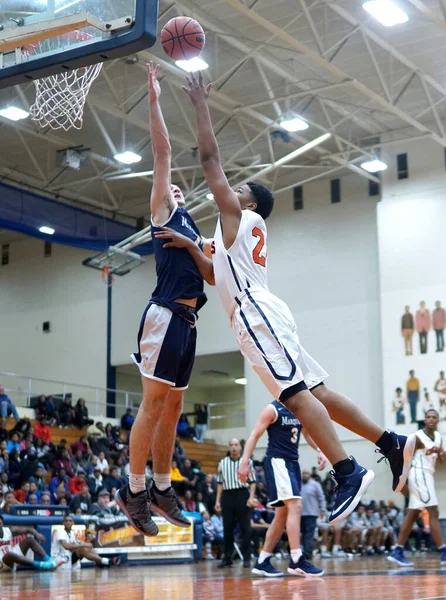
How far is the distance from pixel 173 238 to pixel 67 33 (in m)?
1.95

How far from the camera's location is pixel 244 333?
543cm

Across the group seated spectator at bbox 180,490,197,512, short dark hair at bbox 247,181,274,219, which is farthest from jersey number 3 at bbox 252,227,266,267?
seated spectator at bbox 180,490,197,512

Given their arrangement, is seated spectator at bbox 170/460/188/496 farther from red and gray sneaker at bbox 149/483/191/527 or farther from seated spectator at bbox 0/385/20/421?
red and gray sneaker at bbox 149/483/191/527

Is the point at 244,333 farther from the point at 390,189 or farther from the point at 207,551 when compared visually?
the point at 390,189

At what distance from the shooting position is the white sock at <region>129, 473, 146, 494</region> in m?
5.76

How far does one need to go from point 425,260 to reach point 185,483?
9743 millimetres

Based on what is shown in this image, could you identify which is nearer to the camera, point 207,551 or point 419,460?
point 419,460

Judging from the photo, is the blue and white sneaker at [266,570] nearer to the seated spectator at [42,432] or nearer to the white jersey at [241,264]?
the white jersey at [241,264]

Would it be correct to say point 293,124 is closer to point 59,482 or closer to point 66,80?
point 59,482

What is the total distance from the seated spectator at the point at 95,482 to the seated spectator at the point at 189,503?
1.87m

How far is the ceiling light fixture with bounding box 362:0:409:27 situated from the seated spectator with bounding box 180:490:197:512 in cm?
1085

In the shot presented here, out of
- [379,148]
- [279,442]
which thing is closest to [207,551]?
[279,442]

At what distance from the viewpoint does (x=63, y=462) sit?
65.3 ft

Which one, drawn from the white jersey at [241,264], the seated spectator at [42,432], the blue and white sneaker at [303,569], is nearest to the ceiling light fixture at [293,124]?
the seated spectator at [42,432]
